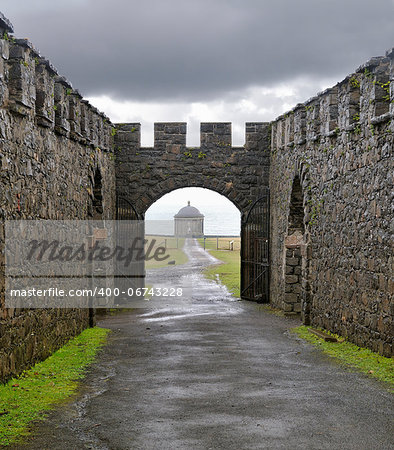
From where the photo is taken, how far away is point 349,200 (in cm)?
954

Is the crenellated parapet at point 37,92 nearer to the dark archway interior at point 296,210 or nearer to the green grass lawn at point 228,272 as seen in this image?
the dark archway interior at point 296,210

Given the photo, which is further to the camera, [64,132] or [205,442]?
[64,132]

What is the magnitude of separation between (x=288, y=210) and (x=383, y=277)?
5.83m

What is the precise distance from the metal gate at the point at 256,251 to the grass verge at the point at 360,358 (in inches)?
227

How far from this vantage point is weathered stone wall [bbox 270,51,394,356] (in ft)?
26.8

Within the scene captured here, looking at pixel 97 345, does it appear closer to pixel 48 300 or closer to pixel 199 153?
pixel 48 300

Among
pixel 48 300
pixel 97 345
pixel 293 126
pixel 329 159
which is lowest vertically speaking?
pixel 97 345

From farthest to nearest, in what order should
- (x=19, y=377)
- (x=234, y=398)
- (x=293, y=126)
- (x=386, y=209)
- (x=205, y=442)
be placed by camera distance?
(x=293, y=126) → (x=386, y=209) → (x=19, y=377) → (x=234, y=398) → (x=205, y=442)

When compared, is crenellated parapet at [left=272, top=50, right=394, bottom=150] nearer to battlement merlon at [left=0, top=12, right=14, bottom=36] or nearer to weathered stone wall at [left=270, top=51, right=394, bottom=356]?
weathered stone wall at [left=270, top=51, right=394, bottom=356]

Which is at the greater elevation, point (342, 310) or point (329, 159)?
point (329, 159)

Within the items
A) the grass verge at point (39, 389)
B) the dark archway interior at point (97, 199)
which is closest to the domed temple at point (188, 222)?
the dark archway interior at point (97, 199)

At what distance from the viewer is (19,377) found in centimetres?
686

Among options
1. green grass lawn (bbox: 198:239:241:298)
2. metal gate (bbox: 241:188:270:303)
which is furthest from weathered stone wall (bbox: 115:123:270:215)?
green grass lawn (bbox: 198:239:241:298)

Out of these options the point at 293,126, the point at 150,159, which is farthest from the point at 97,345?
the point at 150,159
